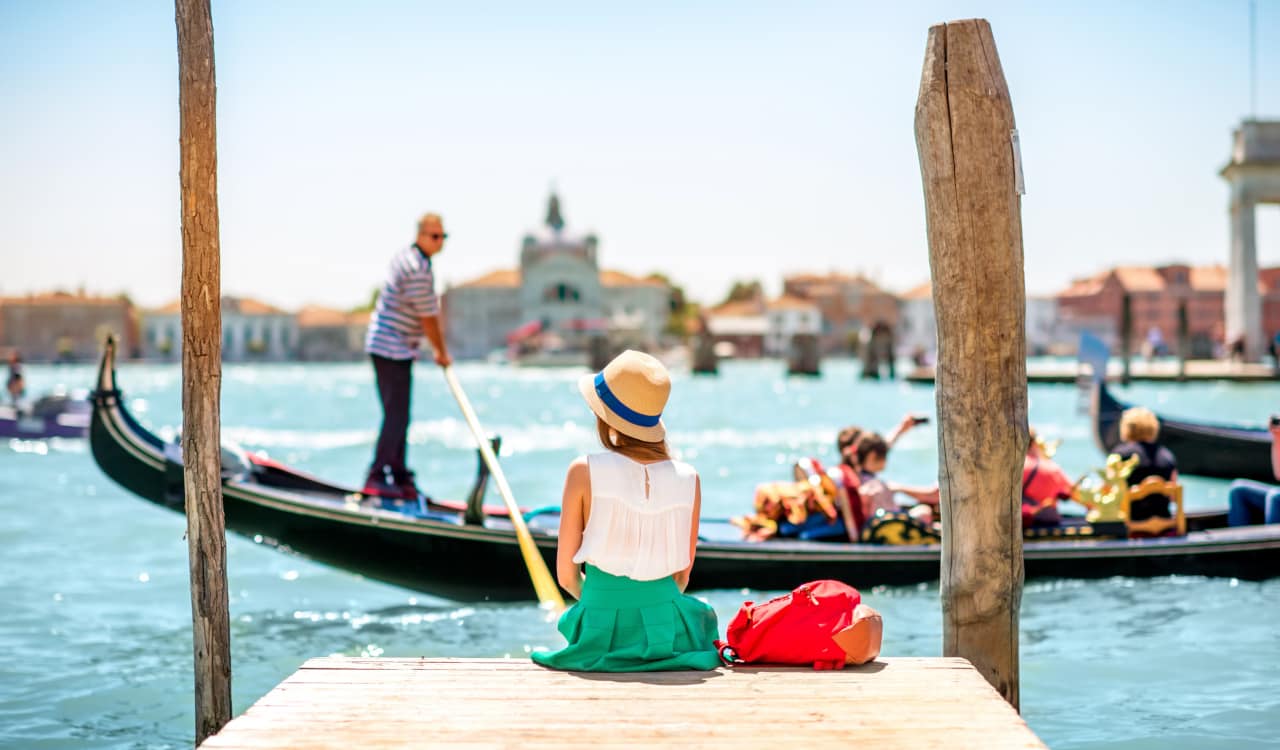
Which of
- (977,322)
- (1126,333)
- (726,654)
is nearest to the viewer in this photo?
(726,654)

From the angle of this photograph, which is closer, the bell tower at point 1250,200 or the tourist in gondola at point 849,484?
the tourist in gondola at point 849,484

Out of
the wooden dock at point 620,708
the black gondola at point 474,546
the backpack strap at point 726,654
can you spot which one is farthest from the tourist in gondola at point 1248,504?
the backpack strap at point 726,654

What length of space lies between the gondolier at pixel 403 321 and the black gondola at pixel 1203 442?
6.40m

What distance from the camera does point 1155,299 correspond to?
228 ft

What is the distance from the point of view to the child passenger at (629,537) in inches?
112

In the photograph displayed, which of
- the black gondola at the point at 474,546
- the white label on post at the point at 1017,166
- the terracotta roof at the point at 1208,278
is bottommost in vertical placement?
the black gondola at the point at 474,546

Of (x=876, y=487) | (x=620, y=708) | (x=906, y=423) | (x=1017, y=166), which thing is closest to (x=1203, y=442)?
(x=876, y=487)

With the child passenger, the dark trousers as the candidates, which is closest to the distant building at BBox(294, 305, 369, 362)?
the dark trousers

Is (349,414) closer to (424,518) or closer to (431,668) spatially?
(424,518)

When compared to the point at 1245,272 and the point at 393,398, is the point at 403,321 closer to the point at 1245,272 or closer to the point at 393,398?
the point at 393,398

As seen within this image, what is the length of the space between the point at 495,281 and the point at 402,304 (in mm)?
62964

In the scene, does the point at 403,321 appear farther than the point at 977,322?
Yes

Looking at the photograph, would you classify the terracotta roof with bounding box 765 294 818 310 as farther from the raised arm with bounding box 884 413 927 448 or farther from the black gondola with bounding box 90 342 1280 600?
the raised arm with bounding box 884 413 927 448

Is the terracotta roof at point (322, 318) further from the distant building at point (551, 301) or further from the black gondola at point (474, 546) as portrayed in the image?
the black gondola at point (474, 546)
